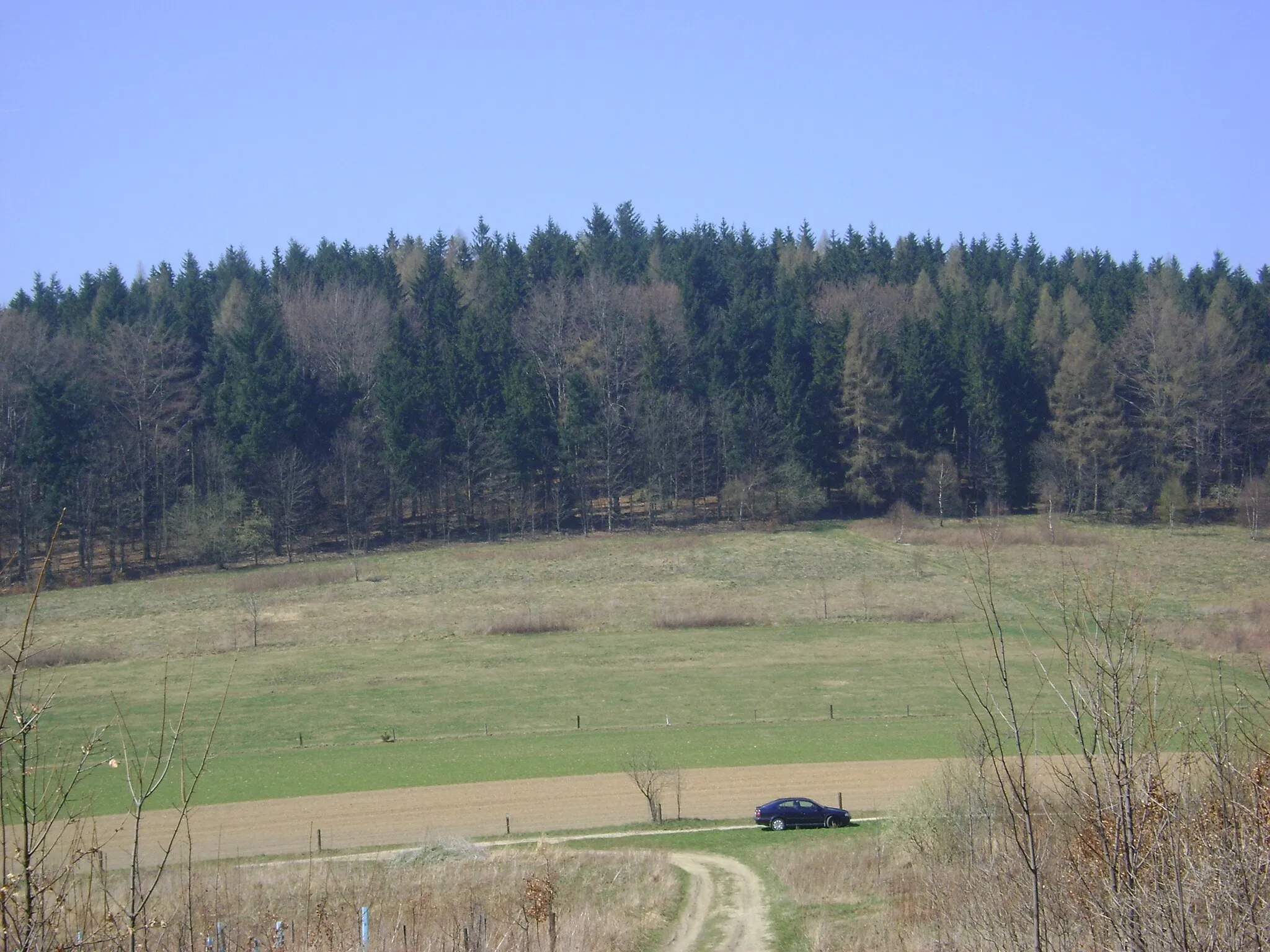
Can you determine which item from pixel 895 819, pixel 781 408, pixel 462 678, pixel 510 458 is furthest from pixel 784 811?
pixel 781 408

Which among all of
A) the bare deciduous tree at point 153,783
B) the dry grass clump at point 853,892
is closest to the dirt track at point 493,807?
the bare deciduous tree at point 153,783

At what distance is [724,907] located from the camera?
21562 millimetres

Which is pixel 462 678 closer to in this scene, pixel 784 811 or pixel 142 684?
pixel 142 684

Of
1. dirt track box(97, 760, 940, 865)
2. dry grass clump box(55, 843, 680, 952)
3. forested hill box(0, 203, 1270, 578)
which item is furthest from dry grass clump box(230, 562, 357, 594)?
dry grass clump box(55, 843, 680, 952)

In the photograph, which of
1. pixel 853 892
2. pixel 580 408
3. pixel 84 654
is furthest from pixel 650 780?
Result: pixel 580 408

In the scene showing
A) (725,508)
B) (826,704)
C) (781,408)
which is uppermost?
(781,408)

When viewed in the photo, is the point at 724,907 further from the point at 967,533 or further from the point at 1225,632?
the point at 967,533

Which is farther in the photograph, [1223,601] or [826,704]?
[1223,601]

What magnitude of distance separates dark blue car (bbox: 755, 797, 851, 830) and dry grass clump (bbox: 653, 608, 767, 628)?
29829 millimetres

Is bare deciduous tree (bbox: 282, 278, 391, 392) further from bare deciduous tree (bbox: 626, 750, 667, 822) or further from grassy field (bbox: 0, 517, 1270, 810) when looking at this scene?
bare deciduous tree (bbox: 626, 750, 667, 822)

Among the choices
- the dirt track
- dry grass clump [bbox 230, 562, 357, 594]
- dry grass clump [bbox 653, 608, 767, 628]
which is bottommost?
the dirt track

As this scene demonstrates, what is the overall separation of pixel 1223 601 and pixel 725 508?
129 feet

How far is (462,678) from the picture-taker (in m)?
49.6

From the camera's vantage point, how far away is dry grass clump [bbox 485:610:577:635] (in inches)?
2301
